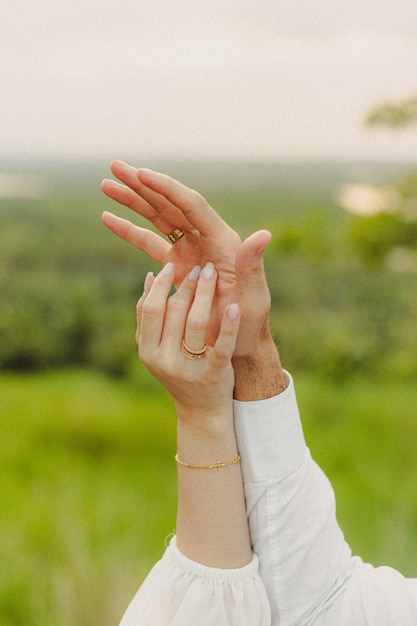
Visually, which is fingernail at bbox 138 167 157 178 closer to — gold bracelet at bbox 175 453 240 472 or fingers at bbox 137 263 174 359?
fingers at bbox 137 263 174 359

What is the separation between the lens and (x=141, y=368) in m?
2.71

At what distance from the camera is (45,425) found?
100 inches

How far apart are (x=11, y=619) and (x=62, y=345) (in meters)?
1.02

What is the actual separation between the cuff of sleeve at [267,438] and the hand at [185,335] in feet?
0.22

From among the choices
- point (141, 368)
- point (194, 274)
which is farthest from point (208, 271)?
point (141, 368)

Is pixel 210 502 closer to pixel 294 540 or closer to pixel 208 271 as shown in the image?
pixel 294 540

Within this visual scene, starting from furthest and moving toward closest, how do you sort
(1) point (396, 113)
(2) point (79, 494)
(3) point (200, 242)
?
1. (2) point (79, 494)
2. (1) point (396, 113)
3. (3) point (200, 242)

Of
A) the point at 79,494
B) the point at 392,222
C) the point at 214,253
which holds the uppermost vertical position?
the point at 392,222

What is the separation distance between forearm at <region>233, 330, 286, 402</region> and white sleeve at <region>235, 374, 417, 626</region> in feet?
0.04

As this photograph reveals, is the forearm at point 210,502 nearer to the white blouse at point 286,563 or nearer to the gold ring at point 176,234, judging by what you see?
the white blouse at point 286,563

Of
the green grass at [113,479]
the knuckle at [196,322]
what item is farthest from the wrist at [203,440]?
the green grass at [113,479]

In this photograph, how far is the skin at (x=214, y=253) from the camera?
650mm

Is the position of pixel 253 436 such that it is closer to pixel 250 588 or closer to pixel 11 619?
pixel 250 588

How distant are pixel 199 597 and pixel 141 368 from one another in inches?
82.5
